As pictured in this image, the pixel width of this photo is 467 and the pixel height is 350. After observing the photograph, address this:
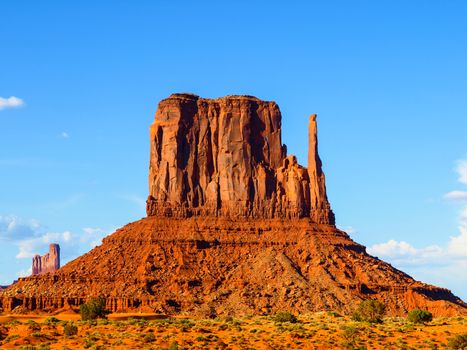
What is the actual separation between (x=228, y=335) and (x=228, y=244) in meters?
69.5

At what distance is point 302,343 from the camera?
315 feet

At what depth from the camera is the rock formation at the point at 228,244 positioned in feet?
506

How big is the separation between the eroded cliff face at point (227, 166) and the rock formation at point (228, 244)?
15 centimetres

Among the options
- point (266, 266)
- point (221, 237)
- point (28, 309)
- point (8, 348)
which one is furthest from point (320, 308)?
point (8, 348)

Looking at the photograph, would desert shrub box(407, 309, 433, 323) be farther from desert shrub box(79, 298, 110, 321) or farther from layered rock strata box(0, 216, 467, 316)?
layered rock strata box(0, 216, 467, 316)

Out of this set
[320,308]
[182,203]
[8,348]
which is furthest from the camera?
[182,203]

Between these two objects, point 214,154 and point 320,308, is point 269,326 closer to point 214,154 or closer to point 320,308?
point 320,308

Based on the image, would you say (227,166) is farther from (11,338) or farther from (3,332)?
(11,338)

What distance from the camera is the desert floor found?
310ft

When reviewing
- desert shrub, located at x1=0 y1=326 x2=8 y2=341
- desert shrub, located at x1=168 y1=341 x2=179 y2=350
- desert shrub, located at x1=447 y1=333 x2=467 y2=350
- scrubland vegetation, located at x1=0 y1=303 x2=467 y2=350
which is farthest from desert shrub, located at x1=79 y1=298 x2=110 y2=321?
desert shrub, located at x1=447 y1=333 x2=467 y2=350

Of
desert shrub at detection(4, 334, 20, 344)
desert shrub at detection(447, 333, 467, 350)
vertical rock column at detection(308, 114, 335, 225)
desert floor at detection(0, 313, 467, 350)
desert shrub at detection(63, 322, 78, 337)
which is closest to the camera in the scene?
desert shrub at detection(447, 333, 467, 350)

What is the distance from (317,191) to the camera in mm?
176250

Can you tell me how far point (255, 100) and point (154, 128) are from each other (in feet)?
52.5

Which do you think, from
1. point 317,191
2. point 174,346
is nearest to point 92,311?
point 174,346
